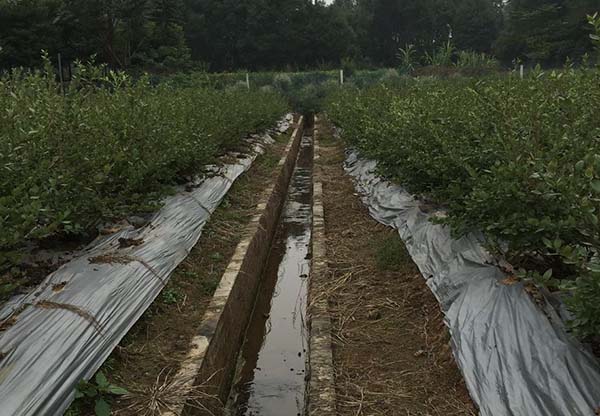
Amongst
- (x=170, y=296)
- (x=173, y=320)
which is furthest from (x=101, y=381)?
(x=170, y=296)

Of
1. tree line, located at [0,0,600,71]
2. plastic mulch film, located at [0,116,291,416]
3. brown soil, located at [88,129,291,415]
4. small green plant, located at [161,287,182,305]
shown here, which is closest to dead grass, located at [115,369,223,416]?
brown soil, located at [88,129,291,415]

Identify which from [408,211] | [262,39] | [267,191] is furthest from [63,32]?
[408,211]

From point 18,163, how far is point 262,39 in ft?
165

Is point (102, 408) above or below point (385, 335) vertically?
above

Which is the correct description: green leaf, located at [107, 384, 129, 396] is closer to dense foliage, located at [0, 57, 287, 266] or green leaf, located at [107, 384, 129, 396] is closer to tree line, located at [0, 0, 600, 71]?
dense foliage, located at [0, 57, 287, 266]

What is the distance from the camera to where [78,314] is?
352 cm

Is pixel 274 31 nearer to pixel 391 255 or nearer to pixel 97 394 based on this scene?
pixel 391 255

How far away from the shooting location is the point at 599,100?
3.75 metres

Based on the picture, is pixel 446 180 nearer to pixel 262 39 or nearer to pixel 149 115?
pixel 149 115

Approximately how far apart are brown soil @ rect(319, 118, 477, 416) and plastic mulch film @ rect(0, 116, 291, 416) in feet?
5.04

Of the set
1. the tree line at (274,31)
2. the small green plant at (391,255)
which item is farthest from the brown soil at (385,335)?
the tree line at (274,31)

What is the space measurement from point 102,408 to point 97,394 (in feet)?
0.39

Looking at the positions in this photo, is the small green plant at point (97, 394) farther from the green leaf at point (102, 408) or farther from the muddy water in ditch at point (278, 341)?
the muddy water in ditch at point (278, 341)

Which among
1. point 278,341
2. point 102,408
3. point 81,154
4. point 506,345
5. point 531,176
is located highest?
point 531,176
